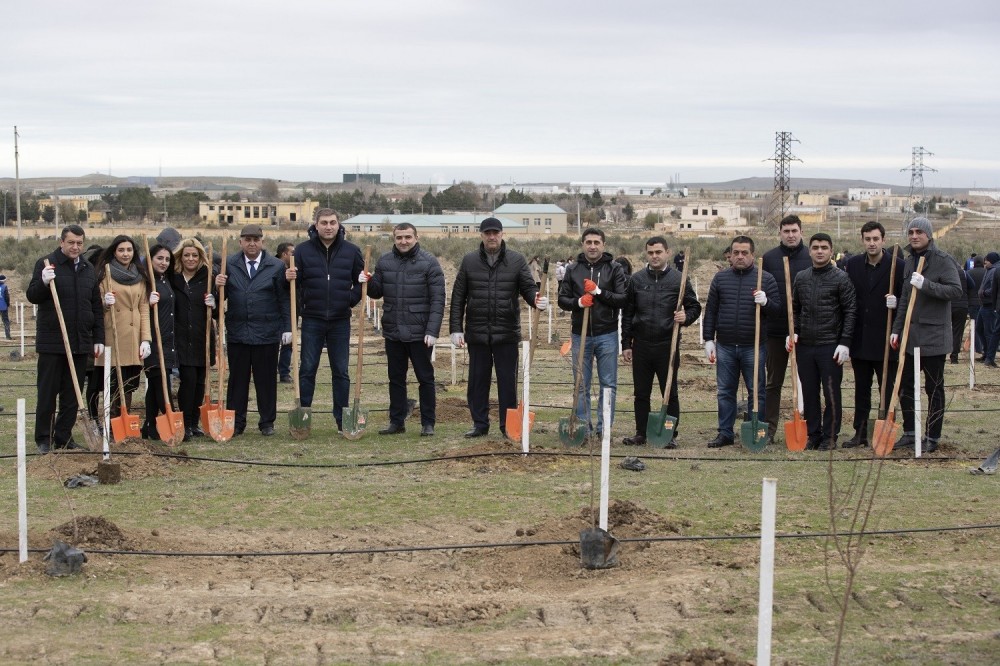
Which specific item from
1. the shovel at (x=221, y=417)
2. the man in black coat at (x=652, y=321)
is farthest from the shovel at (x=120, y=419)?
the man in black coat at (x=652, y=321)

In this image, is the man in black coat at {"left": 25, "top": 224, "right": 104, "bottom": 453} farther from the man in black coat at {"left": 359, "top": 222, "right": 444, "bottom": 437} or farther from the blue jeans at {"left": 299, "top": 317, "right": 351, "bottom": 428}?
the man in black coat at {"left": 359, "top": 222, "right": 444, "bottom": 437}

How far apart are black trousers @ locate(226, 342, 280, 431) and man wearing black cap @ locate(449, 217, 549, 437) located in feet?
6.28

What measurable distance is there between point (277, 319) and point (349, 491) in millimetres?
3213

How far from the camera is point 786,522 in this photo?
28.6 ft

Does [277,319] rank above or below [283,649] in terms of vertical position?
above

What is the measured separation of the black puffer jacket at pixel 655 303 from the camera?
12000 millimetres

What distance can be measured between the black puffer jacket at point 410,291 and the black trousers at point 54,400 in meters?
2.95

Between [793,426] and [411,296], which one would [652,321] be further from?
[411,296]

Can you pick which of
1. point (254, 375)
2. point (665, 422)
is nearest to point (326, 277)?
point (254, 375)

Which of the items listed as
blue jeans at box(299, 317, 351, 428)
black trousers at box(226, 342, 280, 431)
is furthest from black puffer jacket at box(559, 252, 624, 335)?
black trousers at box(226, 342, 280, 431)

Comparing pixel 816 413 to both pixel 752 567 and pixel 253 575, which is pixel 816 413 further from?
pixel 253 575

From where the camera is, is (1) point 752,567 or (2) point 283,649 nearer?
(2) point 283,649

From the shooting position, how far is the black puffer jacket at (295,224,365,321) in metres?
12.5

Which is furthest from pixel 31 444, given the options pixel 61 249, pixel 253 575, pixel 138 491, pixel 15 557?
pixel 253 575
